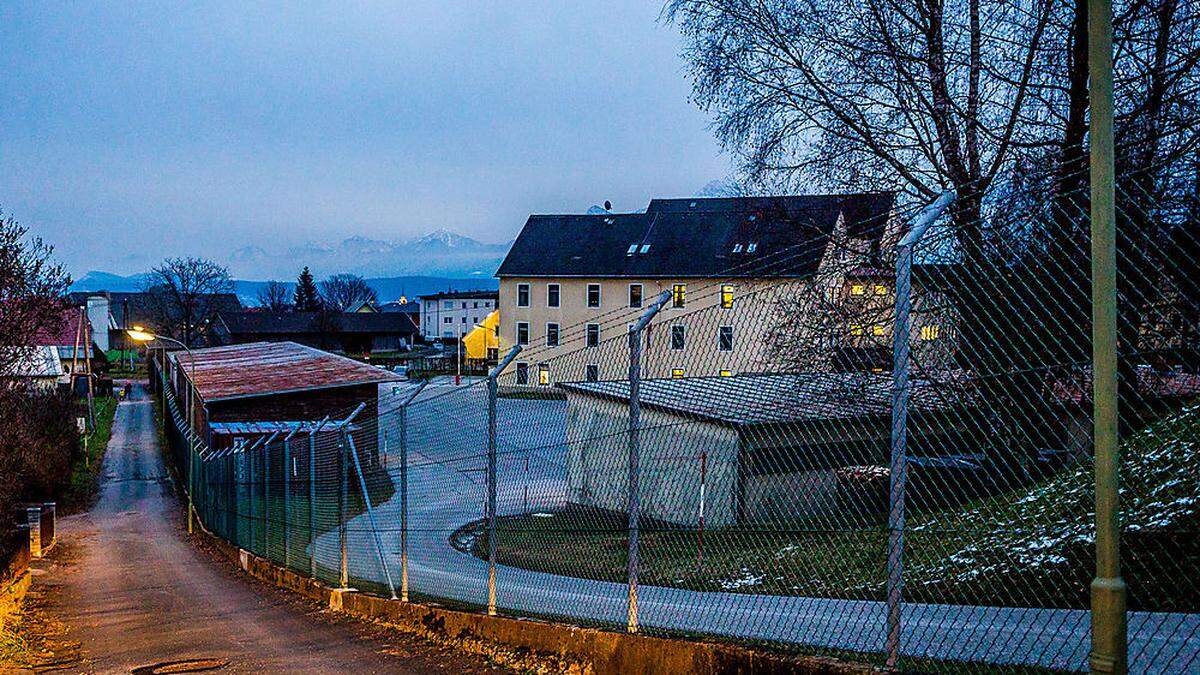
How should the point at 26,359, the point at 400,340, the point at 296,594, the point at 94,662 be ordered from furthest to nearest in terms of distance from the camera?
1. the point at 400,340
2. the point at 26,359
3. the point at 296,594
4. the point at 94,662

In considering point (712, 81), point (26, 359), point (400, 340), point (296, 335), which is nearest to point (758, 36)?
point (712, 81)

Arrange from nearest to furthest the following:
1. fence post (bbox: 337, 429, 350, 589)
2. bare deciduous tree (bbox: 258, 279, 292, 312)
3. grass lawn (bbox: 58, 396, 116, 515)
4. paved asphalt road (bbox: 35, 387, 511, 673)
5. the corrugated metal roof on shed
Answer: paved asphalt road (bbox: 35, 387, 511, 673), fence post (bbox: 337, 429, 350, 589), the corrugated metal roof on shed, grass lawn (bbox: 58, 396, 116, 515), bare deciduous tree (bbox: 258, 279, 292, 312)

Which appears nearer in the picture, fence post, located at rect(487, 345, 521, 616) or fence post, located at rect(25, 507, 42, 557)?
fence post, located at rect(487, 345, 521, 616)

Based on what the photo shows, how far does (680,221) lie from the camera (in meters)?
57.2

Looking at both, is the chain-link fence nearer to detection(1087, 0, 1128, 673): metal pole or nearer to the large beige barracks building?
the large beige barracks building

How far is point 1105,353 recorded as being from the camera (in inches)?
130

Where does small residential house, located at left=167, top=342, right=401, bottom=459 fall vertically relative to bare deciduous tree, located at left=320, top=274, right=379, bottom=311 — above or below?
below

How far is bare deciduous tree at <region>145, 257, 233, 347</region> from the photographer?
110m

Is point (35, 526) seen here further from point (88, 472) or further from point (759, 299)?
point (88, 472)

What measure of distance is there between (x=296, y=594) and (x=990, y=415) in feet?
39.2

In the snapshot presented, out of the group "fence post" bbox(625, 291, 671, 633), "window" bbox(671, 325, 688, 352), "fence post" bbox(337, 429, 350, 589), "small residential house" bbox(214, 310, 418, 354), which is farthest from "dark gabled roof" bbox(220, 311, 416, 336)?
"fence post" bbox(625, 291, 671, 633)

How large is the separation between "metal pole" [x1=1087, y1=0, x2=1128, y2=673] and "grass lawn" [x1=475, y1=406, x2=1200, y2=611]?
149cm

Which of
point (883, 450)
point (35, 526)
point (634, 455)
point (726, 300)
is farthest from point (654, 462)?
point (35, 526)

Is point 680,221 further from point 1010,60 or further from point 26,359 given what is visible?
point 1010,60
